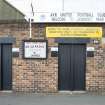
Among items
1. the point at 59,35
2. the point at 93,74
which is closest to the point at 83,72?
the point at 93,74

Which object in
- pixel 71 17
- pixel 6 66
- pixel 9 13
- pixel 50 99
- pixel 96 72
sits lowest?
pixel 50 99

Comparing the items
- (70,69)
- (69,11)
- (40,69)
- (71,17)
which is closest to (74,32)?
(71,17)

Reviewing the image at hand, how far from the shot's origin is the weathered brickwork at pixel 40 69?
1888 cm

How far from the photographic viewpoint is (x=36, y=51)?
62.0 feet

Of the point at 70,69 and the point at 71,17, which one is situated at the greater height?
the point at 71,17

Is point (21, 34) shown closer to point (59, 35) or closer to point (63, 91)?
point (59, 35)

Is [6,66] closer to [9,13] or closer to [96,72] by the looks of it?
[9,13]

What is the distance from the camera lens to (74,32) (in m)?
18.8

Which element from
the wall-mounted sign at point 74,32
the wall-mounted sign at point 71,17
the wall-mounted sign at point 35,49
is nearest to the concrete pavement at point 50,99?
the wall-mounted sign at point 35,49

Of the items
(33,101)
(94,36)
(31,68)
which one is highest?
(94,36)

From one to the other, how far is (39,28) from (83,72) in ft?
8.43

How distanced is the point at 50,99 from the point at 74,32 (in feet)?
10.1

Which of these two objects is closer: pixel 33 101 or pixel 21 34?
pixel 33 101

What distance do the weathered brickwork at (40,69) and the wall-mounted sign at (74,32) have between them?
27 cm
